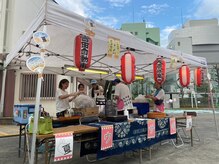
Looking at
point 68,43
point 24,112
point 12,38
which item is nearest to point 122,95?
point 68,43

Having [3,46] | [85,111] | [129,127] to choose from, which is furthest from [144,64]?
[3,46]

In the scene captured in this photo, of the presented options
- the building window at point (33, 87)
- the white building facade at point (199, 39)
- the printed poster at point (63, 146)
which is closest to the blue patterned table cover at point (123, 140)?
the printed poster at point (63, 146)

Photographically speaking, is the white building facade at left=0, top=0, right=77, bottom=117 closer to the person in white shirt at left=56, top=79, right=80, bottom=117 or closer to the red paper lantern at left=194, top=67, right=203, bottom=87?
the person in white shirt at left=56, top=79, right=80, bottom=117

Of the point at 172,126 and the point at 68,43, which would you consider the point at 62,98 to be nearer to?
the point at 68,43

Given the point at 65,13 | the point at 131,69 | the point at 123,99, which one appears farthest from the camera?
the point at 123,99

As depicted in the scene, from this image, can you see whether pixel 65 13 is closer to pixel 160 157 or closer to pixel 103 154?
pixel 103 154

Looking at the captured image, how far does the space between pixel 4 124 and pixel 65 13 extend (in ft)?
24.0

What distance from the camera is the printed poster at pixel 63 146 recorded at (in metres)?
2.23

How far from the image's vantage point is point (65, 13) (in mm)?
2713

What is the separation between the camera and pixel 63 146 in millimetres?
2295

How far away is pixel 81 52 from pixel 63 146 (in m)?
1.41

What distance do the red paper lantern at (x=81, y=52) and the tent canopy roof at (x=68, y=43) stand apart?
4.3 inches

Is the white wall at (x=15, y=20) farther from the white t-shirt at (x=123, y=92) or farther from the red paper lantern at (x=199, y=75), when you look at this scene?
the red paper lantern at (x=199, y=75)

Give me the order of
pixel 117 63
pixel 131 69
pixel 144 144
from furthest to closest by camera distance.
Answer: pixel 117 63 < pixel 131 69 < pixel 144 144
